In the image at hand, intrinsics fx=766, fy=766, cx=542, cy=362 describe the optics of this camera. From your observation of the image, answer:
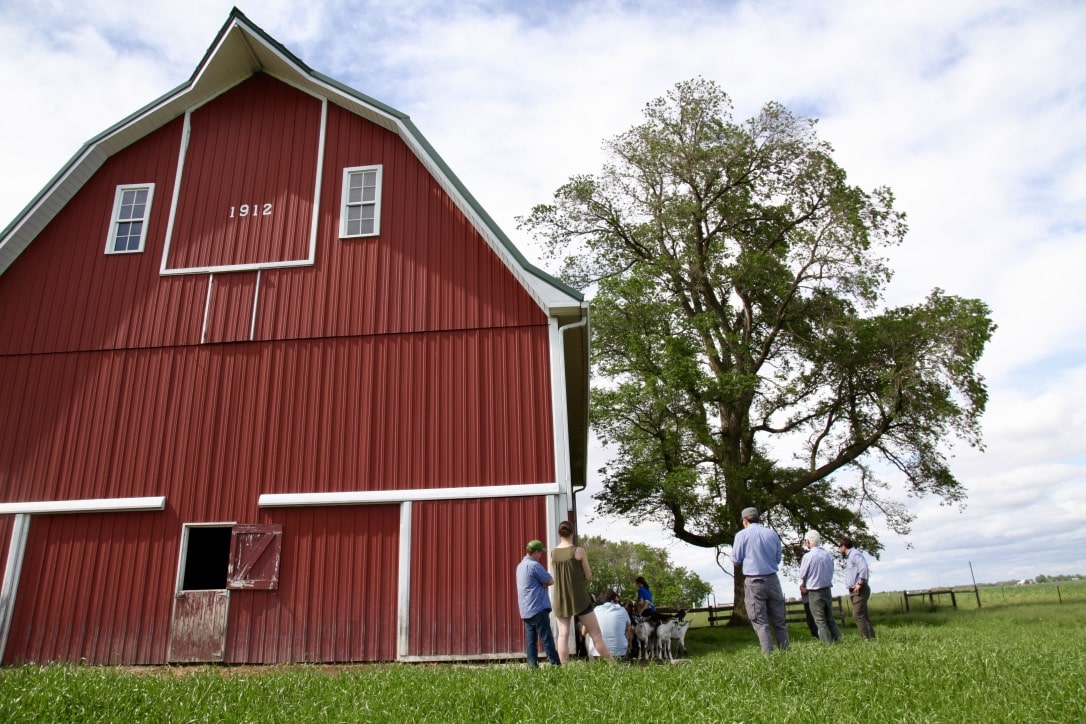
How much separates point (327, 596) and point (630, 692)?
5879mm

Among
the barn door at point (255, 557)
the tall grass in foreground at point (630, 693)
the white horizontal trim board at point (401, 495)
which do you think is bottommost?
the tall grass in foreground at point (630, 693)

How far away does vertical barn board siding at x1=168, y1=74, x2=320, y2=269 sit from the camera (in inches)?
474

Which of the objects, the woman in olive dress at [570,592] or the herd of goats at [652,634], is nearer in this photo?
the woman in olive dress at [570,592]

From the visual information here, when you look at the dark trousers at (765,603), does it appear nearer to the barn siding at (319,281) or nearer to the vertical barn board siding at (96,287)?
the barn siding at (319,281)

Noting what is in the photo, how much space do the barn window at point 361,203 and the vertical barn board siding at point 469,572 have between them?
4438mm

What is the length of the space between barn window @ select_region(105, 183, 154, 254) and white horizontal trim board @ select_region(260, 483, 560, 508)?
4.89 metres

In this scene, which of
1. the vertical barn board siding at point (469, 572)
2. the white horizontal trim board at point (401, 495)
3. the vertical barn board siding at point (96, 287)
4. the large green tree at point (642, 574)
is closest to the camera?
the vertical barn board siding at point (469, 572)

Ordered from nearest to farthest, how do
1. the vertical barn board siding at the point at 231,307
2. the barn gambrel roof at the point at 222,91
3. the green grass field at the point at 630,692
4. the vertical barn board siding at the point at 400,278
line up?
the green grass field at the point at 630,692
the vertical barn board siding at the point at 400,278
the barn gambrel roof at the point at 222,91
the vertical barn board siding at the point at 231,307

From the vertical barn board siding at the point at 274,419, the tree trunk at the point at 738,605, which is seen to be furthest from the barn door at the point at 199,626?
the tree trunk at the point at 738,605

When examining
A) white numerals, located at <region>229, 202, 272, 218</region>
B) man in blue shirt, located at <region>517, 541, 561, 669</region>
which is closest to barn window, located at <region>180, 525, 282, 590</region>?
man in blue shirt, located at <region>517, 541, 561, 669</region>

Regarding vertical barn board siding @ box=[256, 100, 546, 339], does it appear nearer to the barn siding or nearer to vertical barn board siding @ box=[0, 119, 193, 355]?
the barn siding

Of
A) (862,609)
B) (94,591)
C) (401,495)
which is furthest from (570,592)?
(94,591)

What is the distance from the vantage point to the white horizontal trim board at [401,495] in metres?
10.3

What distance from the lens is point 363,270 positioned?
11.7 metres
